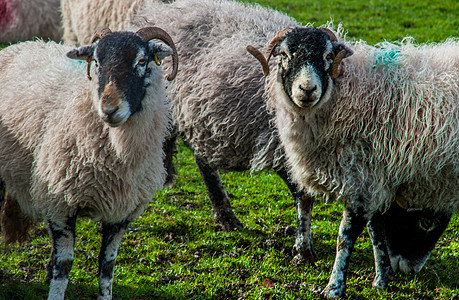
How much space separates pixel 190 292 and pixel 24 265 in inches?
69.9

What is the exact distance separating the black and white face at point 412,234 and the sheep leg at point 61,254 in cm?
316

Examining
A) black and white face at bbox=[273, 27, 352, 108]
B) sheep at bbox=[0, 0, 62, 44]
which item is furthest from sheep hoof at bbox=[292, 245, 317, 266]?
sheep at bbox=[0, 0, 62, 44]

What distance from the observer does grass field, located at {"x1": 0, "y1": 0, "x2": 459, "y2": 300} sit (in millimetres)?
5098

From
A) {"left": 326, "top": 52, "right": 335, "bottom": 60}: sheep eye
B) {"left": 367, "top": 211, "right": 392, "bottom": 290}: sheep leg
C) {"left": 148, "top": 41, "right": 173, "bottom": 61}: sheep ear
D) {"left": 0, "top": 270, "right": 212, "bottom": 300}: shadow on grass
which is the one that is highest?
A: {"left": 326, "top": 52, "right": 335, "bottom": 60}: sheep eye

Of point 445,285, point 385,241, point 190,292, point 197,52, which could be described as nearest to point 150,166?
point 190,292

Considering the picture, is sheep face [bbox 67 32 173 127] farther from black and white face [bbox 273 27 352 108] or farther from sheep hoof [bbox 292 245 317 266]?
sheep hoof [bbox 292 245 317 266]

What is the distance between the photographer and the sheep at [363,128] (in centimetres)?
481

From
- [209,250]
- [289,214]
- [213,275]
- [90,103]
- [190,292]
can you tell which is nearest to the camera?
[90,103]

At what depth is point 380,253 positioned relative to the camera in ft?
17.5

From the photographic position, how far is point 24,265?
546 centimetres

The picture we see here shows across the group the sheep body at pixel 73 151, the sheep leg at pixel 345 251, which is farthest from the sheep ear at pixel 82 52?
the sheep leg at pixel 345 251

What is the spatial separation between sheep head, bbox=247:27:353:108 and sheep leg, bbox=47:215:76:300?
222 cm

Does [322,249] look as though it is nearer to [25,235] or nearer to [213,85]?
[213,85]

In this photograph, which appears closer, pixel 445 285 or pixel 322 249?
pixel 445 285
